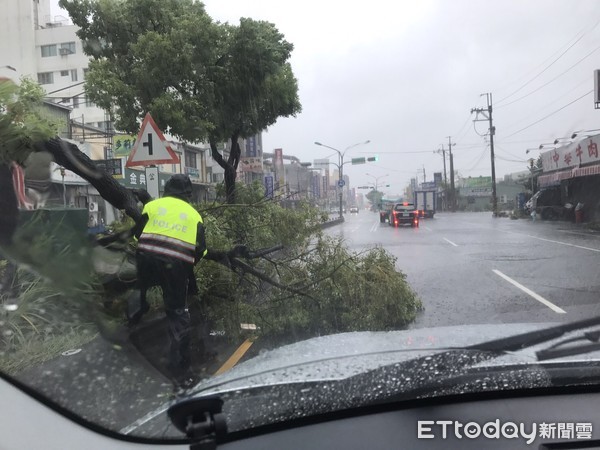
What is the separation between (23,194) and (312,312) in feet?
8.49

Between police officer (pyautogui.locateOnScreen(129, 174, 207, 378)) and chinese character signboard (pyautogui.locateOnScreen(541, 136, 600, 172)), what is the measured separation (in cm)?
2174

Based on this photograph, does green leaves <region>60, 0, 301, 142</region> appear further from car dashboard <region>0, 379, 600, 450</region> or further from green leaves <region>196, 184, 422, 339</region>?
car dashboard <region>0, 379, 600, 450</region>

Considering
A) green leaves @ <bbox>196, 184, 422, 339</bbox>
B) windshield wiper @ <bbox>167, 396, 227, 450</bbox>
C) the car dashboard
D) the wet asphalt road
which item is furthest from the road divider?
windshield wiper @ <bbox>167, 396, 227, 450</bbox>

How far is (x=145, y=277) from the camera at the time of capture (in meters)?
4.50

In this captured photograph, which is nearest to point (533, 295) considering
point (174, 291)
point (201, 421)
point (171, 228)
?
point (174, 291)

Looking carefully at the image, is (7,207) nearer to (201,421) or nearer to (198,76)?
(201,421)

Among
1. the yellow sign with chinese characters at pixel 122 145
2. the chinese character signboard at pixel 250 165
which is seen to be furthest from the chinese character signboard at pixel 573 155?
the yellow sign with chinese characters at pixel 122 145

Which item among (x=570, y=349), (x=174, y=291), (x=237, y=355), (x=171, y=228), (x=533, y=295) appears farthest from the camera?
(x=533, y=295)

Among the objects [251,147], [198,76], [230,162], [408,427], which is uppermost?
[198,76]

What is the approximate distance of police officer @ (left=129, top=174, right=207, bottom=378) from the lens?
4.15 m

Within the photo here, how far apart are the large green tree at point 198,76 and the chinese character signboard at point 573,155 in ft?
63.0

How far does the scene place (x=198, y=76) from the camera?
6.52m

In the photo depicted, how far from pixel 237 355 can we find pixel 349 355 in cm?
203

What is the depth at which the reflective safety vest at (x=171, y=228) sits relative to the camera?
13.6ft
